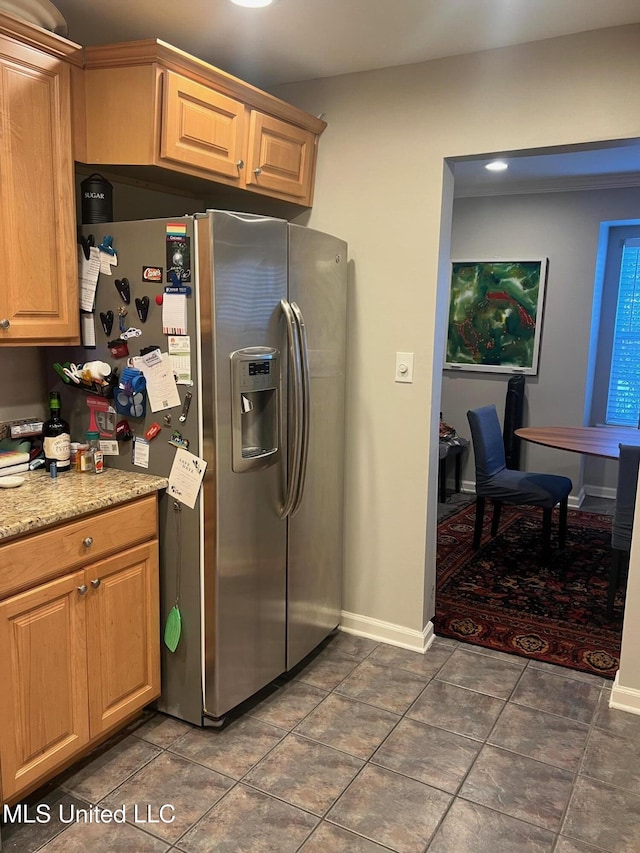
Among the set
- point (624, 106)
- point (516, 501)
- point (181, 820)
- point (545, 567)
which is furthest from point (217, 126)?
point (545, 567)

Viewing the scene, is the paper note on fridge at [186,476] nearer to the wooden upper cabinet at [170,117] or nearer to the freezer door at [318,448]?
the freezer door at [318,448]

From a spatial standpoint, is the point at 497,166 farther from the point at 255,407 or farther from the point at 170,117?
the point at 255,407

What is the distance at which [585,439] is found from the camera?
154 inches

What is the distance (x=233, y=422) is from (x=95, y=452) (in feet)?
1.70

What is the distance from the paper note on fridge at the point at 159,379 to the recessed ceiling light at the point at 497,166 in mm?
3047

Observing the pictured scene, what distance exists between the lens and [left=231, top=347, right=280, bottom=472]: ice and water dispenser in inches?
87.1

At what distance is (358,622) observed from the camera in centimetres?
310

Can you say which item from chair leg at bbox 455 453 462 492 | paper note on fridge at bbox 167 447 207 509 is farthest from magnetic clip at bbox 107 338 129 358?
chair leg at bbox 455 453 462 492

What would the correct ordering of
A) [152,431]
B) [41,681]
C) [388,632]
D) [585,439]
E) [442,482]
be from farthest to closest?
[442,482] < [585,439] < [388,632] < [152,431] < [41,681]

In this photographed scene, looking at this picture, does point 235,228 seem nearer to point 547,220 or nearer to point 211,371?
point 211,371

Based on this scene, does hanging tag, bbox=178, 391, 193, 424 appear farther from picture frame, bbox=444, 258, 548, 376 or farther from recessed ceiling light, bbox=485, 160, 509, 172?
picture frame, bbox=444, 258, 548, 376

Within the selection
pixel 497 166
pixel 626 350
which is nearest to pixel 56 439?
pixel 497 166

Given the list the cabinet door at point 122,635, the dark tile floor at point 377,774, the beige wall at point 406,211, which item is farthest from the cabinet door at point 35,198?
the dark tile floor at point 377,774

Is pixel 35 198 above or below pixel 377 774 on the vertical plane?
above
